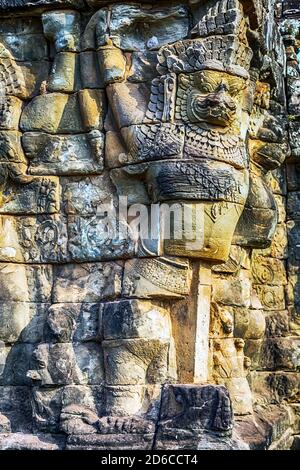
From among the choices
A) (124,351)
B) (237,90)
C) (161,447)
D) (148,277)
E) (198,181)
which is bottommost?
(161,447)

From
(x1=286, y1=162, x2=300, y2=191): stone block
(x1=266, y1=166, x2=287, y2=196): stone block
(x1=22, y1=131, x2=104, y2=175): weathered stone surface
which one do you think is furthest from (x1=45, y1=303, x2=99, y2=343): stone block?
(x1=286, y1=162, x2=300, y2=191): stone block

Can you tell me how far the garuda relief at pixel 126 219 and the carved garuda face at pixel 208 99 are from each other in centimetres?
1

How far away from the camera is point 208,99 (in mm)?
8734

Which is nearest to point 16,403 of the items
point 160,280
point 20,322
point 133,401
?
point 20,322

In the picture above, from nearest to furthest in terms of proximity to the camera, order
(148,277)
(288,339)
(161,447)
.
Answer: (161,447) → (148,277) → (288,339)

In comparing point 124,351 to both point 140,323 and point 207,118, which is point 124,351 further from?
point 207,118

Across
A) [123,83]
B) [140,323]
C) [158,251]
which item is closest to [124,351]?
[140,323]

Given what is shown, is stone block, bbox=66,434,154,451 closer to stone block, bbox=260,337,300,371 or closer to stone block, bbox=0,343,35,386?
stone block, bbox=0,343,35,386

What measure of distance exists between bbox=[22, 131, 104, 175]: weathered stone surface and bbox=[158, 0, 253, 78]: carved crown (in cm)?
98

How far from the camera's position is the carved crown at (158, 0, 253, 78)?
29.1ft

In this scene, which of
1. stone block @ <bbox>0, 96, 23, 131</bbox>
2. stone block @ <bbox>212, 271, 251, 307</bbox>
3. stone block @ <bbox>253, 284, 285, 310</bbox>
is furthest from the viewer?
stone block @ <bbox>253, 284, 285, 310</bbox>

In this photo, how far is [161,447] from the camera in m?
8.22

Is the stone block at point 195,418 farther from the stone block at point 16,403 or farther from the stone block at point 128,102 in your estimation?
the stone block at point 128,102

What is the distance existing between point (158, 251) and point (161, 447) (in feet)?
5.31
